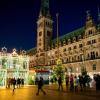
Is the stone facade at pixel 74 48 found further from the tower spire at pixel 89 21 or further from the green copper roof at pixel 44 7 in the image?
the green copper roof at pixel 44 7

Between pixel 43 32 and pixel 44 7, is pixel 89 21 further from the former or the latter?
pixel 44 7

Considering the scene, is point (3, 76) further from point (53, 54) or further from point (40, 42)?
point (40, 42)

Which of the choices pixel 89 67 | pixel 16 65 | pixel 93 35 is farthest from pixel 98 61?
pixel 16 65

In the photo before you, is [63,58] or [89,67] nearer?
[89,67]

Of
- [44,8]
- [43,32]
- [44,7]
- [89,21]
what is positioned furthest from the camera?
[44,7]

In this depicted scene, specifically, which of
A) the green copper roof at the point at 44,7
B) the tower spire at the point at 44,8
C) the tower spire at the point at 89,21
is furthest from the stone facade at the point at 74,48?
the green copper roof at the point at 44,7

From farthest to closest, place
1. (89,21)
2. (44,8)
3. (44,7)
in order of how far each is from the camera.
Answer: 1. (44,7)
2. (44,8)
3. (89,21)

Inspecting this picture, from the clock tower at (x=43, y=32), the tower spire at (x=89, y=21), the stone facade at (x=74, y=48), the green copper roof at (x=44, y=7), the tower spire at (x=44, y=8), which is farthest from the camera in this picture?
the green copper roof at (x=44, y=7)

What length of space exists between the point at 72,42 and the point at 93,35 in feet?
44.9

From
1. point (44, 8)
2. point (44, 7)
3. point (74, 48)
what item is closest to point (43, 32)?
point (44, 8)

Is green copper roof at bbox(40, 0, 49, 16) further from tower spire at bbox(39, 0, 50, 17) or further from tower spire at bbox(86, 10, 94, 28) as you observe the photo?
tower spire at bbox(86, 10, 94, 28)

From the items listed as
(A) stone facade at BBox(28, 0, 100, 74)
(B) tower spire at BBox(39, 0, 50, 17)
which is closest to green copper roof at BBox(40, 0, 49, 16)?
(B) tower spire at BBox(39, 0, 50, 17)

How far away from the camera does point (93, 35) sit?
72188 millimetres

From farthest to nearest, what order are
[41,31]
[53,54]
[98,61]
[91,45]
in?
1. [41,31]
2. [53,54]
3. [91,45]
4. [98,61]
